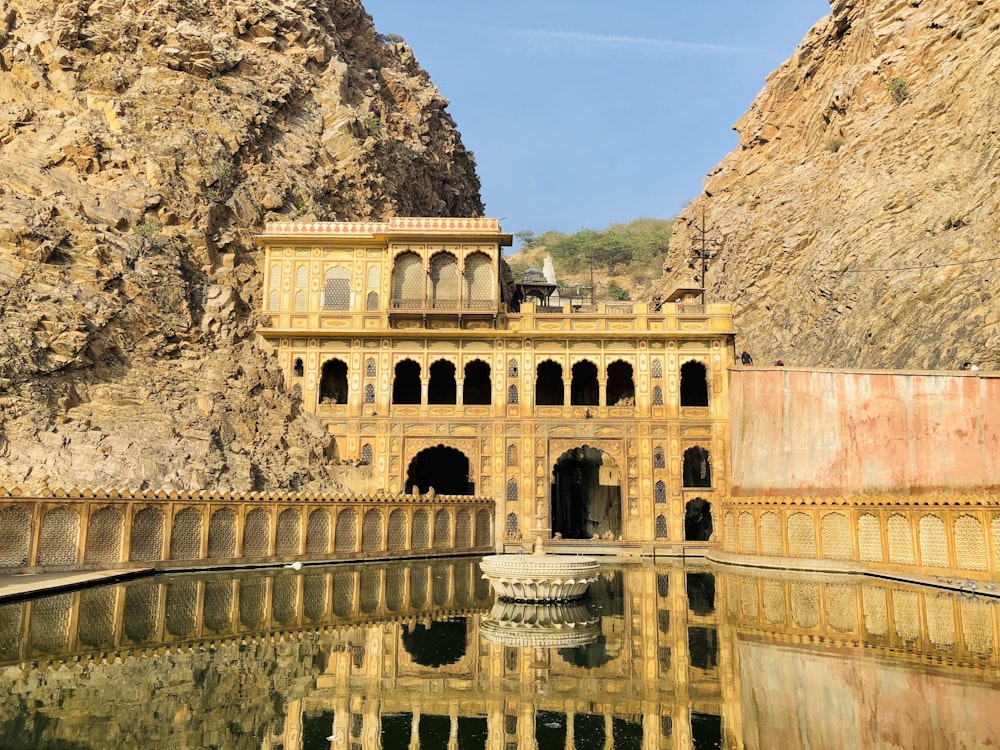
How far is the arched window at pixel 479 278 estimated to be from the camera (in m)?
32.5

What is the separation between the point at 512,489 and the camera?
3081 cm

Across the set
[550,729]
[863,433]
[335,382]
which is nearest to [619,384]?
[863,433]

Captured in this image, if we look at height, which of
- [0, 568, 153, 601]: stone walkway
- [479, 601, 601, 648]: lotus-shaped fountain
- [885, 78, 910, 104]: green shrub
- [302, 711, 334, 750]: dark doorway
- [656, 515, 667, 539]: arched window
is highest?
[885, 78, 910, 104]: green shrub

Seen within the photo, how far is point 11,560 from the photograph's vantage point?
19.9 meters

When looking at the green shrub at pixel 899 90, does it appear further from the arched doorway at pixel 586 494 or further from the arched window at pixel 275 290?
Result: the arched window at pixel 275 290

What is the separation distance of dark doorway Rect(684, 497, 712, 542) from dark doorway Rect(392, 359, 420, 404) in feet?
44.1

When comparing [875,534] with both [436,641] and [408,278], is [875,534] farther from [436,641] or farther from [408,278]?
[408,278]

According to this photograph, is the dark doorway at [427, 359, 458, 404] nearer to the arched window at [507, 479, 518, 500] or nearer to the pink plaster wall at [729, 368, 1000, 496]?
the arched window at [507, 479, 518, 500]

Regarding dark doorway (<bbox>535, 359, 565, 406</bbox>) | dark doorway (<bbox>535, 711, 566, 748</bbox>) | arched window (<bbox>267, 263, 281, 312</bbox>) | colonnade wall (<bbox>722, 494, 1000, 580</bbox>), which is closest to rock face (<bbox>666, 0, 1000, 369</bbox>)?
colonnade wall (<bbox>722, 494, 1000, 580</bbox>)

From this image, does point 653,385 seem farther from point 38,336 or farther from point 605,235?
point 605,235

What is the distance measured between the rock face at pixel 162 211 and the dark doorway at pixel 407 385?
5945 mm

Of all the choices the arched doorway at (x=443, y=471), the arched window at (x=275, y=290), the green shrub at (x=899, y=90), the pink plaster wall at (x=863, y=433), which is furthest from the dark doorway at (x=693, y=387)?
the green shrub at (x=899, y=90)

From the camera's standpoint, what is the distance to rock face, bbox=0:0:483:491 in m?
26.0

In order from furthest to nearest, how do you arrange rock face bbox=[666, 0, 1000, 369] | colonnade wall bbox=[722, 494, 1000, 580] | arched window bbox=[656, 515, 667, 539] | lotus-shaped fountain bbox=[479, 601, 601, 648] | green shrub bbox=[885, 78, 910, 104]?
green shrub bbox=[885, 78, 910, 104], rock face bbox=[666, 0, 1000, 369], arched window bbox=[656, 515, 667, 539], colonnade wall bbox=[722, 494, 1000, 580], lotus-shaped fountain bbox=[479, 601, 601, 648]
